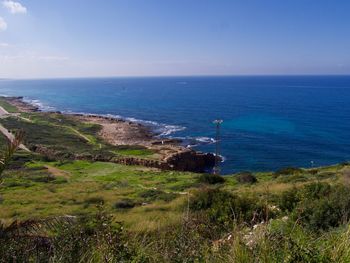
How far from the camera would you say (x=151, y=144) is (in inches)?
2613

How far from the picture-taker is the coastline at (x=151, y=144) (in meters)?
53.9

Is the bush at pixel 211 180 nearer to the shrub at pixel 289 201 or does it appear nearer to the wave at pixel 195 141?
the shrub at pixel 289 201

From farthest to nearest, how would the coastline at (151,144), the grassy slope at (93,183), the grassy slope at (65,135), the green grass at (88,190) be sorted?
the grassy slope at (65,135), the coastline at (151,144), the grassy slope at (93,183), the green grass at (88,190)

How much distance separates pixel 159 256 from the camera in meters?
4.12

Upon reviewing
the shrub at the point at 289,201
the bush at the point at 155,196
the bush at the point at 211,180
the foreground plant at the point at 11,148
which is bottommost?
the bush at the point at 211,180

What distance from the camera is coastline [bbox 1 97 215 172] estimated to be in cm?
5386

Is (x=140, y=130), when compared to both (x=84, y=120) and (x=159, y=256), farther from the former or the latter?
(x=159, y=256)

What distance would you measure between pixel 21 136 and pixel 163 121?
90.1 metres

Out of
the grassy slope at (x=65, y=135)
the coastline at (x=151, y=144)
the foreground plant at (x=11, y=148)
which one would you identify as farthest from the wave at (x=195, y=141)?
the foreground plant at (x=11, y=148)

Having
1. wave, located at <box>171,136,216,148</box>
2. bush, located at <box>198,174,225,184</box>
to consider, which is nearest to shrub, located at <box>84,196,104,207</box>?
bush, located at <box>198,174,225,184</box>

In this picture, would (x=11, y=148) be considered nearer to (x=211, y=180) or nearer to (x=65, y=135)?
(x=211, y=180)

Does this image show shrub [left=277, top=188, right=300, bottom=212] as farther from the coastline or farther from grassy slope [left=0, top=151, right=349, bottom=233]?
the coastline

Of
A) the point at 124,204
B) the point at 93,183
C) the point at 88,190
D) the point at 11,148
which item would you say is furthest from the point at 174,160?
the point at 11,148

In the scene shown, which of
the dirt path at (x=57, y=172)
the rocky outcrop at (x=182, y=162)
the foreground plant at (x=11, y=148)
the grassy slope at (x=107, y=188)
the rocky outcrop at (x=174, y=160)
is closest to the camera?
the foreground plant at (x=11, y=148)
